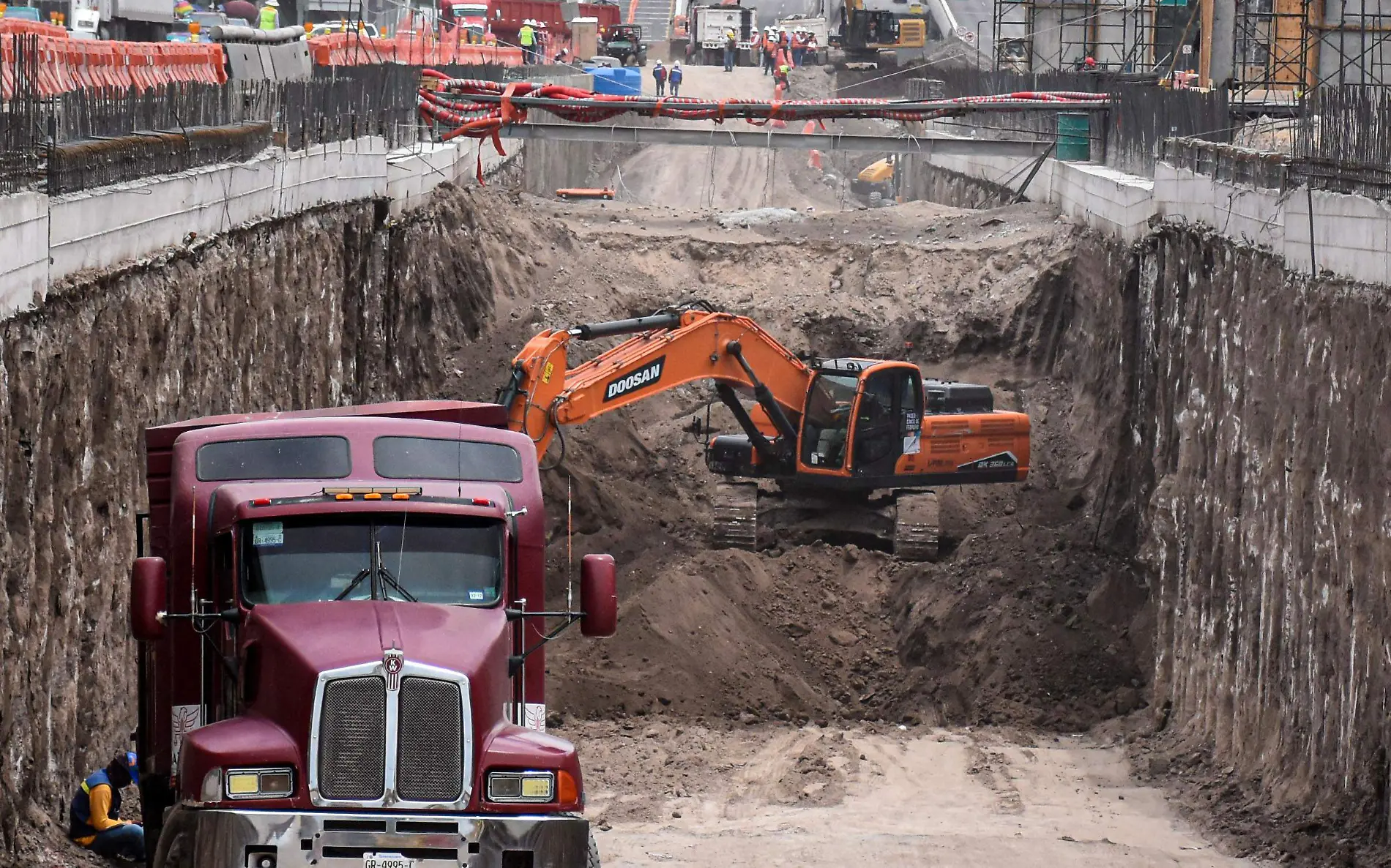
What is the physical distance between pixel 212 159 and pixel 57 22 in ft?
71.1

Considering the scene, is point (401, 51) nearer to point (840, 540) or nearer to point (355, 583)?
point (840, 540)

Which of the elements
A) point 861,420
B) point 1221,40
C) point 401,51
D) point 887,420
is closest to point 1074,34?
point 1221,40

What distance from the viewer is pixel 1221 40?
3778 centimetres

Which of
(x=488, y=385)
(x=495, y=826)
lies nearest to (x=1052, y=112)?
(x=488, y=385)

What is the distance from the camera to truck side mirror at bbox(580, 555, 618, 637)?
11.5m

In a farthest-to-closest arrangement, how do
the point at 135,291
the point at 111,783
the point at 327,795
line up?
1. the point at 135,291
2. the point at 111,783
3. the point at 327,795

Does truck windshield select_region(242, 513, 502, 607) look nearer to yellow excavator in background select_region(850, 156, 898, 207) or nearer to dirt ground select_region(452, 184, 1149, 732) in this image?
dirt ground select_region(452, 184, 1149, 732)

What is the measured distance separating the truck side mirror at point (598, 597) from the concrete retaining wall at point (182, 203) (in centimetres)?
557

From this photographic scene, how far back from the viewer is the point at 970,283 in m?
33.7

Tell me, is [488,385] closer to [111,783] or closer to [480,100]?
[480,100]

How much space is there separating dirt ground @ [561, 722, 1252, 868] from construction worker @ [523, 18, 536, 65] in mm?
45798

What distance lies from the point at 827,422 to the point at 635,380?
10.4 feet

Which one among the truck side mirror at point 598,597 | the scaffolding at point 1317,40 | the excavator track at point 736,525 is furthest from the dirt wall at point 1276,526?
the scaffolding at point 1317,40

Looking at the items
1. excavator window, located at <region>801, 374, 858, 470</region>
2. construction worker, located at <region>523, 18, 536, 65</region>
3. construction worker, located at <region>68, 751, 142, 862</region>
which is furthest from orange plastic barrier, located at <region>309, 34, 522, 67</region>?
construction worker, located at <region>68, 751, 142, 862</region>
